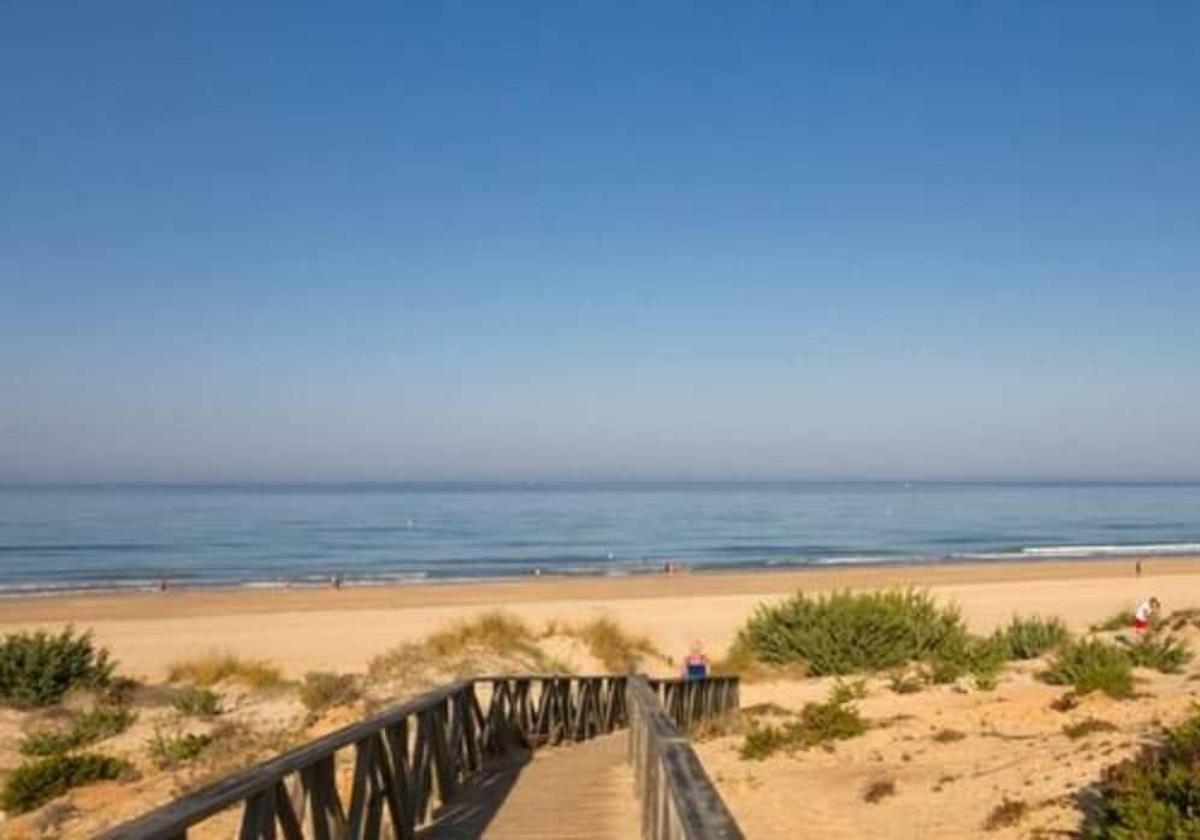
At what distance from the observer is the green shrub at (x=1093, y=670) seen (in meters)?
14.4

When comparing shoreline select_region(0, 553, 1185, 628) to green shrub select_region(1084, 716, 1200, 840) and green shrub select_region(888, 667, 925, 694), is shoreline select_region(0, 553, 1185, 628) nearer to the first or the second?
green shrub select_region(888, 667, 925, 694)

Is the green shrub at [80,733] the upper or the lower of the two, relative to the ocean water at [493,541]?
upper

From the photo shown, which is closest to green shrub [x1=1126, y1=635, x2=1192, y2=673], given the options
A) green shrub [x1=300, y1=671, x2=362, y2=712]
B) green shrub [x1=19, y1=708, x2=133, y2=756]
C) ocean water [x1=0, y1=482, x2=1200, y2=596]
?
green shrub [x1=300, y1=671, x2=362, y2=712]

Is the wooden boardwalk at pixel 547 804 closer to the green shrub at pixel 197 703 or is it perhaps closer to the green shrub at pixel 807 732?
the green shrub at pixel 807 732

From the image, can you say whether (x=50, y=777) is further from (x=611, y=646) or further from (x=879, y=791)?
(x=611, y=646)

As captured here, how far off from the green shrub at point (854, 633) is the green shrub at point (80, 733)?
11.8 metres

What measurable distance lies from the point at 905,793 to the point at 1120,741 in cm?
221

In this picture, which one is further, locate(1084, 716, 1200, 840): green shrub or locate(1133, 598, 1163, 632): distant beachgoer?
locate(1133, 598, 1163, 632): distant beachgoer

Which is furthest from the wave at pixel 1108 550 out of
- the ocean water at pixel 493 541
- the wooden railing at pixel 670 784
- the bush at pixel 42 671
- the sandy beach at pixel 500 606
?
the wooden railing at pixel 670 784

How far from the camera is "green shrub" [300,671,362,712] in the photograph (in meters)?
18.3

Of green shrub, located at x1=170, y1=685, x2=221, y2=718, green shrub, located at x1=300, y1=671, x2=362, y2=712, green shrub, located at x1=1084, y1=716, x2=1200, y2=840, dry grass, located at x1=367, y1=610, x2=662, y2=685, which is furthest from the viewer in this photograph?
dry grass, located at x1=367, y1=610, x2=662, y2=685

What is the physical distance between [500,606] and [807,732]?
25.6m

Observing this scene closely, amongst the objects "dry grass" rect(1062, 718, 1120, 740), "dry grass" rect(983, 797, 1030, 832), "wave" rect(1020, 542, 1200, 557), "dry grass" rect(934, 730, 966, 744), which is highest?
"dry grass" rect(983, 797, 1030, 832)

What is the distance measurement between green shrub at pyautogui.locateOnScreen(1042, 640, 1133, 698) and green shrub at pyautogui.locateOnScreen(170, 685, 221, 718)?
41.2 feet
